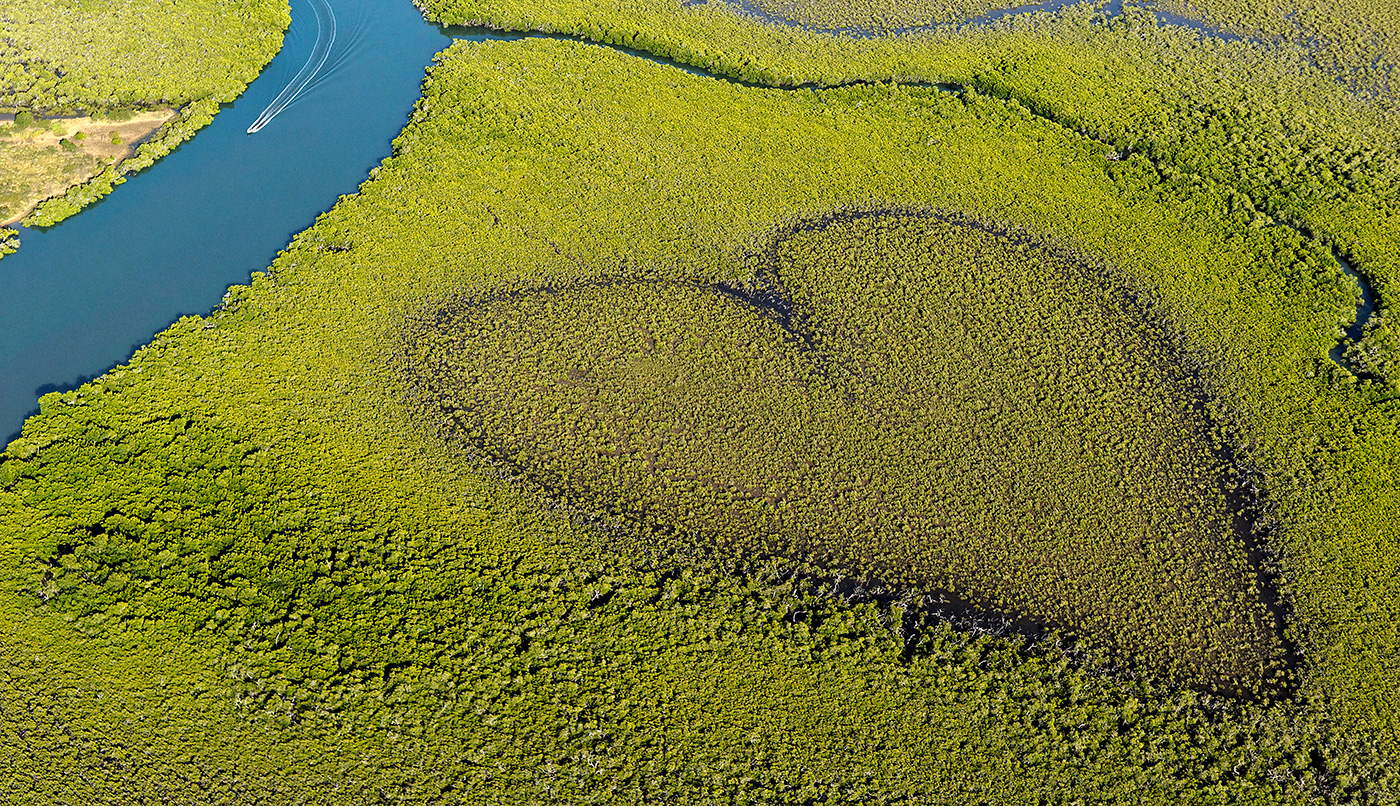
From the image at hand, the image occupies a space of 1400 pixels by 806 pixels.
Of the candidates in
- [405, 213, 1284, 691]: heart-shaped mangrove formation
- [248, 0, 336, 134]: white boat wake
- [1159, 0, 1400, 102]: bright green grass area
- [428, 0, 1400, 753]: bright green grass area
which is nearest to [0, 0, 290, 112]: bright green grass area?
[248, 0, 336, 134]: white boat wake

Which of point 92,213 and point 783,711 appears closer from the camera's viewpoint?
point 783,711

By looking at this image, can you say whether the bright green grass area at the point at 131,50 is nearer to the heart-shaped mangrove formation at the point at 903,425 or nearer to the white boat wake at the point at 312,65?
the white boat wake at the point at 312,65

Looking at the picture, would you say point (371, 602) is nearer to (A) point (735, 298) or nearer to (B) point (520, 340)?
(B) point (520, 340)

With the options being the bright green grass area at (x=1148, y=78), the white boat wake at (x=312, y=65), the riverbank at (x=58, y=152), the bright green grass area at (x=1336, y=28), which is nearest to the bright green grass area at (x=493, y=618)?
the bright green grass area at (x=1148, y=78)

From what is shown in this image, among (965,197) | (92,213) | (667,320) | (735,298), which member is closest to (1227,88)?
(965,197)

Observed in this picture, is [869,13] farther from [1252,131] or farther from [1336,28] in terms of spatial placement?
[1336,28]

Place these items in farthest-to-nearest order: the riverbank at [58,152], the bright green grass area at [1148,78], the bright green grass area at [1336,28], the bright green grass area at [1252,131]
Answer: the bright green grass area at [1336,28] → the bright green grass area at [1148,78] → the riverbank at [58,152] → the bright green grass area at [1252,131]
